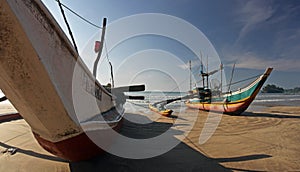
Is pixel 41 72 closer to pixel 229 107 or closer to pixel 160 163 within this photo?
pixel 160 163

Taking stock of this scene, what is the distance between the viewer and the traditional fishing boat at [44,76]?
1.82 metres

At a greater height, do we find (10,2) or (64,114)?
(10,2)

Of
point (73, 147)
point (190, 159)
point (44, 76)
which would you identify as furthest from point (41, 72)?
point (190, 159)

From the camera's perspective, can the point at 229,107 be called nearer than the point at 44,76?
No

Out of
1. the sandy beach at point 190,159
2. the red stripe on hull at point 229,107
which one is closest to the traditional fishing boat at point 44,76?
the sandy beach at point 190,159

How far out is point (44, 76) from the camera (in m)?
2.10

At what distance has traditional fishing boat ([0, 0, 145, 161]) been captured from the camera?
1823 millimetres

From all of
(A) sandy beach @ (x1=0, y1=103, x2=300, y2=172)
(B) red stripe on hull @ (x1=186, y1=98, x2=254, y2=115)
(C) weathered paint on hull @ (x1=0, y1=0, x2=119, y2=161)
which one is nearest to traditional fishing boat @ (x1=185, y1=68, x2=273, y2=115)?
(B) red stripe on hull @ (x1=186, y1=98, x2=254, y2=115)

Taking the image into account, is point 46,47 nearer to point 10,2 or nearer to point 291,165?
point 10,2

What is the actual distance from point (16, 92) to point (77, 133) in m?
1.03

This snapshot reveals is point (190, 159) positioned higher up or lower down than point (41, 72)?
lower down

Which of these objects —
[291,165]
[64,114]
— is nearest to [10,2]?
[64,114]

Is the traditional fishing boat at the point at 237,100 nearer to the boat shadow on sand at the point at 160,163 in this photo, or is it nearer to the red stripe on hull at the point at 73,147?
the boat shadow on sand at the point at 160,163

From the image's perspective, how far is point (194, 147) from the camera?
16.0ft
